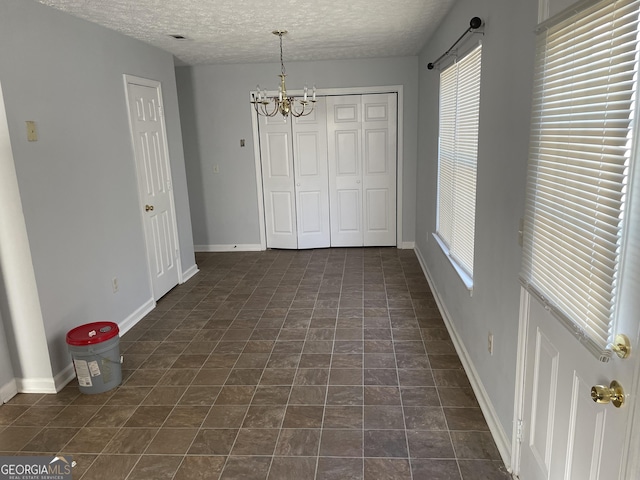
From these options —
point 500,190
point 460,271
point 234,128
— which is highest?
point 234,128

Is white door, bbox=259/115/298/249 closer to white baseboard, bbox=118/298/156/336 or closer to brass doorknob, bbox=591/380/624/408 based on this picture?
white baseboard, bbox=118/298/156/336

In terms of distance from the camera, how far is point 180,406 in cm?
273

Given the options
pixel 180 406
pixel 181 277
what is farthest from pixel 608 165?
pixel 181 277

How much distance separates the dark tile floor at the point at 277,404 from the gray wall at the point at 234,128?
2.19 metres

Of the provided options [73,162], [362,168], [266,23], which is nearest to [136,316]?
[73,162]

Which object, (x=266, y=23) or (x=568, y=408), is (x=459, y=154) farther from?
(x=568, y=408)

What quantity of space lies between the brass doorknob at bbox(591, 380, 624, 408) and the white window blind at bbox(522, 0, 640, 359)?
9 centimetres

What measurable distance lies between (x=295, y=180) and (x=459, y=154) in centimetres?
321

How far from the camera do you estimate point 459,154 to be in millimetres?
3279

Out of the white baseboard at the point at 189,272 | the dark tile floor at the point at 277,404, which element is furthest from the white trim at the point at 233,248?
the dark tile floor at the point at 277,404

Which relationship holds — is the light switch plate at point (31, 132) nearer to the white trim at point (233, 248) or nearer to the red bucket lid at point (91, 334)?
the red bucket lid at point (91, 334)

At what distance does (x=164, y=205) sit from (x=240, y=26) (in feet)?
6.30

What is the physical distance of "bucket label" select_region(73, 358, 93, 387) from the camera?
2.84 metres

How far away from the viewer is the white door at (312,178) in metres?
6.01
